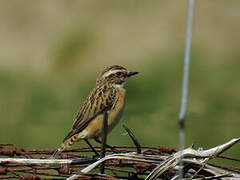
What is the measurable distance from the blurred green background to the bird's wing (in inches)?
126

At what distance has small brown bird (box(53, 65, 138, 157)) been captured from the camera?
6.78m

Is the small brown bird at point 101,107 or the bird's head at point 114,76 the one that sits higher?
the bird's head at point 114,76

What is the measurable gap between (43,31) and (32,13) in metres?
1.15

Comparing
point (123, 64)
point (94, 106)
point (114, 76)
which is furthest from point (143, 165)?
point (123, 64)

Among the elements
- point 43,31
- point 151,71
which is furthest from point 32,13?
point 151,71

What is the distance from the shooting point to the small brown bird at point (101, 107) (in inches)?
267

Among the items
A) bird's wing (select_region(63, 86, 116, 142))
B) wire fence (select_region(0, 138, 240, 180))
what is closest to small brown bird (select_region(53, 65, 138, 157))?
bird's wing (select_region(63, 86, 116, 142))

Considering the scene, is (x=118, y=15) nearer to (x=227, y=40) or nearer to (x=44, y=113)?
(x=227, y=40)

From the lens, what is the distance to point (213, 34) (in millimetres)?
17016

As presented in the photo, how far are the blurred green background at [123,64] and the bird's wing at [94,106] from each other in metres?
3.20

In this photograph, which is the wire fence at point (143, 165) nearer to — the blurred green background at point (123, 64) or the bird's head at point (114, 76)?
the bird's head at point (114, 76)

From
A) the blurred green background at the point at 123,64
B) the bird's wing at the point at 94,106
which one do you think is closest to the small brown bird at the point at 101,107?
the bird's wing at the point at 94,106

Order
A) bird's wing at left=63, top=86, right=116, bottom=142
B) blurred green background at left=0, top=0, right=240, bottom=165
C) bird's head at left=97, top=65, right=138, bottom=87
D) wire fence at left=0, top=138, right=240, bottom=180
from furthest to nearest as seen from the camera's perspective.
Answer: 1. blurred green background at left=0, top=0, right=240, bottom=165
2. bird's head at left=97, top=65, right=138, bottom=87
3. bird's wing at left=63, top=86, right=116, bottom=142
4. wire fence at left=0, top=138, right=240, bottom=180

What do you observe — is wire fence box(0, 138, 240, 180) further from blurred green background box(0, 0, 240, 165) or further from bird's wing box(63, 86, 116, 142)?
blurred green background box(0, 0, 240, 165)
